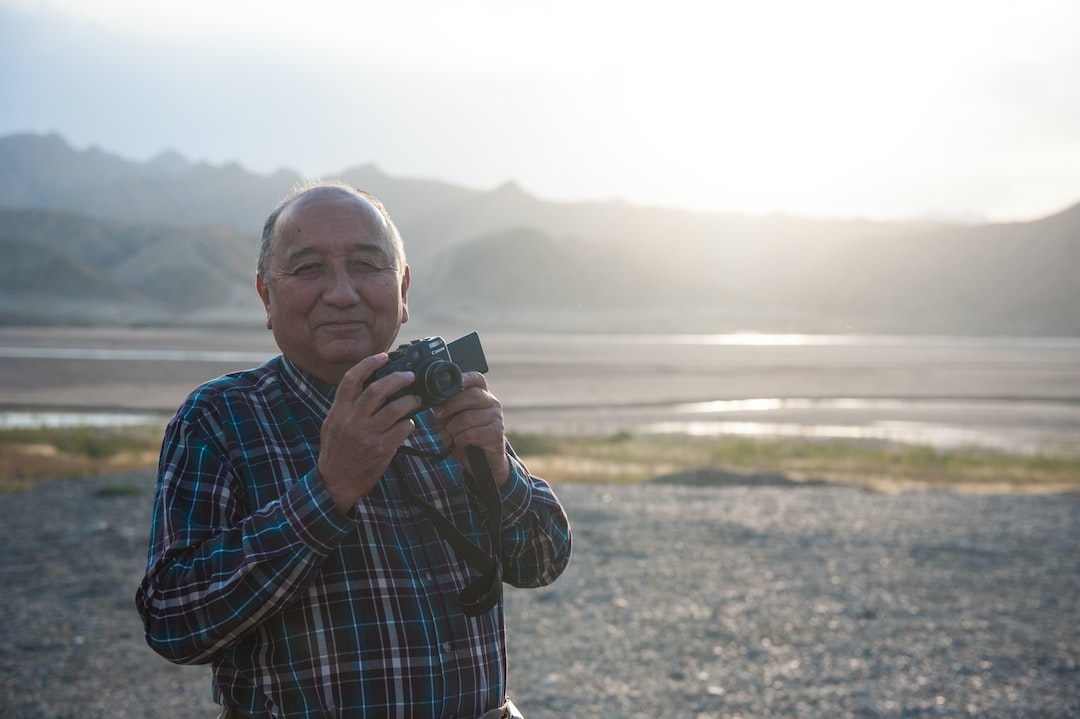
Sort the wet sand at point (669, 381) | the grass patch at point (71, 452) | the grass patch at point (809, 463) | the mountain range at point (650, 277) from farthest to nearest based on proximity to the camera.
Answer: the mountain range at point (650, 277)
the wet sand at point (669, 381)
the grass patch at point (809, 463)
the grass patch at point (71, 452)

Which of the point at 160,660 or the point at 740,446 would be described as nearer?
the point at 160,660

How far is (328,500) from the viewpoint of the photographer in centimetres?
157

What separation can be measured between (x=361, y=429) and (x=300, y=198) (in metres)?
0.61

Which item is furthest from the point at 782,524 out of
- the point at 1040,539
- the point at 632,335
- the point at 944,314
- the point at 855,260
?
the point at 855,260

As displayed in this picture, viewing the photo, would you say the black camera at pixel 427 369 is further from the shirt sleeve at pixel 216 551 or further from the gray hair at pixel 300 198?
the gray hair at pixel 300 198

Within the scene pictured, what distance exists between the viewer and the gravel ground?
5512mm

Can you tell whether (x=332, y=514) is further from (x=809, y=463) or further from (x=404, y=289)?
(x=809, y=463)

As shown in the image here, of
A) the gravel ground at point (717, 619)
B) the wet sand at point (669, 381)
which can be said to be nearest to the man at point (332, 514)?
the gravel ground at point (717, 619)

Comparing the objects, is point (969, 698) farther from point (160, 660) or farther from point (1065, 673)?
point (160, 660)

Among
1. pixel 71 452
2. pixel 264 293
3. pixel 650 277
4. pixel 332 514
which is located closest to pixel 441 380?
pixel 332 514

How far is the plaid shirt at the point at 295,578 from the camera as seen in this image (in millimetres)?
1580

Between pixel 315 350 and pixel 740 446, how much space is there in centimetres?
1884

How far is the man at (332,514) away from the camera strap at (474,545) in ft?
0.05

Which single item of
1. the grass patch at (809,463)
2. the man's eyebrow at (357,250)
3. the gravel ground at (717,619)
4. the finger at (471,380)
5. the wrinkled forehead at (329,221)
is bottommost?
the grass patch at (809,463)
